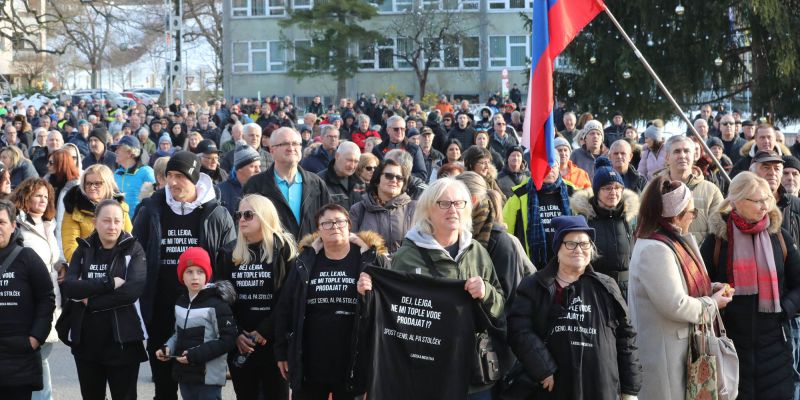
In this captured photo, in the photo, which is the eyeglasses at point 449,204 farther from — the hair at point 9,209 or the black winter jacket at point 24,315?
the hair at point 9,209

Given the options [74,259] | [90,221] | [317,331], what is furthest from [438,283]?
[90,221]

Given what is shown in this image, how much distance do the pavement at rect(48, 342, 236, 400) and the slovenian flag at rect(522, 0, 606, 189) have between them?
10.2 feet

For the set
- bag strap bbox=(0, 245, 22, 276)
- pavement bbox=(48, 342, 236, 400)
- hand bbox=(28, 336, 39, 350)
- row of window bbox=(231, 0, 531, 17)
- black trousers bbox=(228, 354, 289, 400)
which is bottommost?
pavement bbox=(48, 342, 236, 400)

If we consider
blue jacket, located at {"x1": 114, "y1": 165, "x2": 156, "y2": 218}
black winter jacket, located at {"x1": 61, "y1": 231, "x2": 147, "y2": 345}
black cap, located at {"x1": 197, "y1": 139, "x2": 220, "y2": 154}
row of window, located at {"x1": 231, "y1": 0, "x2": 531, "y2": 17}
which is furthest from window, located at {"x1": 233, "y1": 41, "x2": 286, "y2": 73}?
black winter jacket, located at {"x1": 61, "y1": 231, "x2": 147, "y2": 345}

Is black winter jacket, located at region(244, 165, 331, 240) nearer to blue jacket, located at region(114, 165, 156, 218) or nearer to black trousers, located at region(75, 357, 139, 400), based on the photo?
black trousers, located at region(75, 357, 139, 400)

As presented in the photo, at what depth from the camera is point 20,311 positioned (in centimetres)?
706

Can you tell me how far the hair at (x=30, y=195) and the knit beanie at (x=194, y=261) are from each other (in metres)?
2.13

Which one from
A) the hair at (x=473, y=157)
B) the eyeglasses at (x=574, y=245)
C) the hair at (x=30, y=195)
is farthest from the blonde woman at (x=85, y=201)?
the eyeglasses at (x=574, y=245)

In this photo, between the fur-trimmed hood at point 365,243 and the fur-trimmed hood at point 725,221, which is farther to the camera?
the fur-trimmed hood at point 725,221

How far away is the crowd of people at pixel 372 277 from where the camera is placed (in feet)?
19.1

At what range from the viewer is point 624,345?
5.84 meters

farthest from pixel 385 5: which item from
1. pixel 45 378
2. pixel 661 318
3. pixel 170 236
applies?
pixel 661 318

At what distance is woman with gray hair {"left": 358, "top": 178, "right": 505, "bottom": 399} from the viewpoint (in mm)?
5840

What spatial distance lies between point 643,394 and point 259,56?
57469 millimetres
